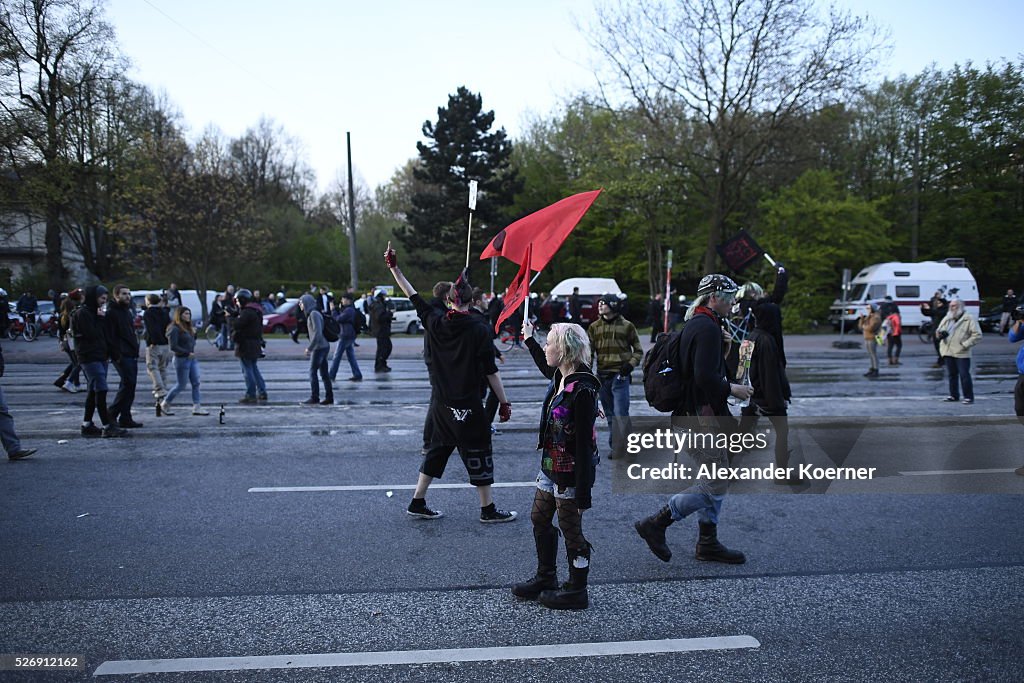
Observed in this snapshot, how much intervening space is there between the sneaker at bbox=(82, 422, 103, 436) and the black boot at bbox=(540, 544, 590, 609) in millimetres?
7313

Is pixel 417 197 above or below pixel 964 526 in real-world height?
above

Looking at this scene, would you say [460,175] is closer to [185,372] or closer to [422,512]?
[185,372]

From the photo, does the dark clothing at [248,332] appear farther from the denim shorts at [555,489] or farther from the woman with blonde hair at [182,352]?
the denim shorts at [555,489]

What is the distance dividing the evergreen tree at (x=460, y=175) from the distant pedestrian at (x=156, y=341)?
31.4 m

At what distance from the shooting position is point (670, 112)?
101 feet

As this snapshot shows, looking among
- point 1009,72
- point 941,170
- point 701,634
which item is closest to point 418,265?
point 941,170

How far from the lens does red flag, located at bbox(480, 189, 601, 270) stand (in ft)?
16.7

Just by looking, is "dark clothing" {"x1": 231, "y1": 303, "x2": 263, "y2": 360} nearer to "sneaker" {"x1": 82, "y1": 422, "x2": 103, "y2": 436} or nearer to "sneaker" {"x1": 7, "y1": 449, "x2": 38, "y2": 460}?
"sneaker" {"x1": 82, "y1": 422, "x2": 103, "y2": 436}

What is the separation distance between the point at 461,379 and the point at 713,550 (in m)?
2.11

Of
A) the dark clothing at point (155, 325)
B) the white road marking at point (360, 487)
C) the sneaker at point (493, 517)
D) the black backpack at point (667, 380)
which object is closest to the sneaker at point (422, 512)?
the sneaker at point (493, 517)

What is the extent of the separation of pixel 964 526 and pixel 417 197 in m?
39.8

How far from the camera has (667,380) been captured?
4852 mm

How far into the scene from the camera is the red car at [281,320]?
28.9 m

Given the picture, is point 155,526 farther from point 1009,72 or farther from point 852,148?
point 1009,72
